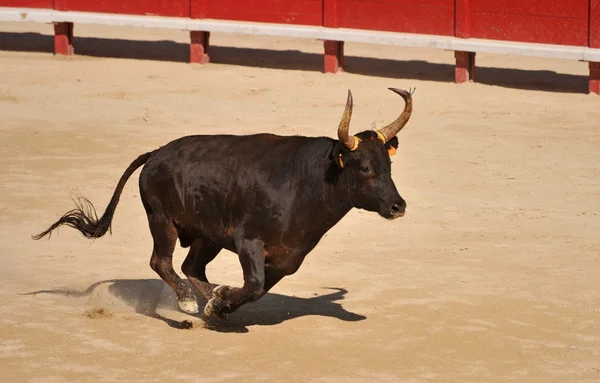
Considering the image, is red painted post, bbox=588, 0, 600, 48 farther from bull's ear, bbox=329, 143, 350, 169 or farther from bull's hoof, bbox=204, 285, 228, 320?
bull's hoof, bbox=204, 285, 228, 320

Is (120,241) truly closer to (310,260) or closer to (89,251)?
(89,251)

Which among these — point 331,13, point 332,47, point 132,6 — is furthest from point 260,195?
point 132,6

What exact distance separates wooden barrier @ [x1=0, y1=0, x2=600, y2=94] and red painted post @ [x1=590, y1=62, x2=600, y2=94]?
0.01 m

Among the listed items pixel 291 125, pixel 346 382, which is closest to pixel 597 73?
pixel 291 125

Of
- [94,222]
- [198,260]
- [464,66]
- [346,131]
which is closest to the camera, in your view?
[346,131]

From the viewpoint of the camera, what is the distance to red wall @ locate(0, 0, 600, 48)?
1492 centimetres

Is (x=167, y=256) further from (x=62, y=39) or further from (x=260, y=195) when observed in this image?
(x=62, y=39)

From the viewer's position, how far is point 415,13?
51.8 feet

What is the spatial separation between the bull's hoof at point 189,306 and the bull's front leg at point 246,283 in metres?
0.27

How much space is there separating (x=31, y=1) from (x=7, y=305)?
34.5ft

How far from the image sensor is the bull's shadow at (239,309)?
7.22m

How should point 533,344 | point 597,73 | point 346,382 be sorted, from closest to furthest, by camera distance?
point 346,382, point 533,344, point 597,73

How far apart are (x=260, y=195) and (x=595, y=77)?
849cm

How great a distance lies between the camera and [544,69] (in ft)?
53.8
